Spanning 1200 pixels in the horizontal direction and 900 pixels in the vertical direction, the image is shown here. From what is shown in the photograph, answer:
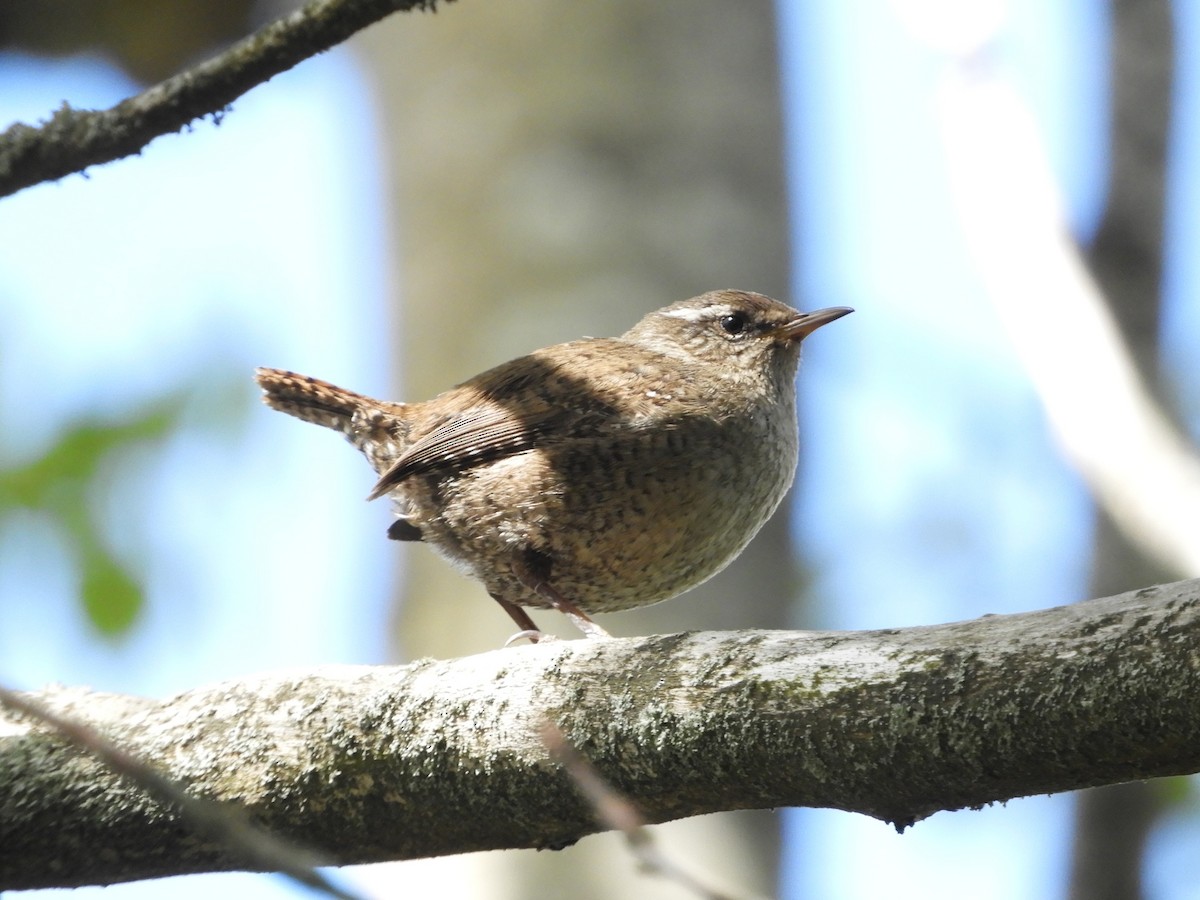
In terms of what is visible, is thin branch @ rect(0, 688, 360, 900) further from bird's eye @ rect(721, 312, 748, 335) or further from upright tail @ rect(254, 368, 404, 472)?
bird's eye @ rect(721, 312, 748, 335)

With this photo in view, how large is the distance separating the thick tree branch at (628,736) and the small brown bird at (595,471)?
1.38 meters

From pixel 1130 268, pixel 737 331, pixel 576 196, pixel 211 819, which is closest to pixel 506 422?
pixel 737 331

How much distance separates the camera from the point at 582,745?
238cm

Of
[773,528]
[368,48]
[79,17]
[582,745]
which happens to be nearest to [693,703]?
[582,745]

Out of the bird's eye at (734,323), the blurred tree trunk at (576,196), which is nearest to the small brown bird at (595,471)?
the bird's eye at (734,323)

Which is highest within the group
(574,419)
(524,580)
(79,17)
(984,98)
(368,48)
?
(79,17)

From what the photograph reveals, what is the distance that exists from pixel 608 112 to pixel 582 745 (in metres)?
4.05

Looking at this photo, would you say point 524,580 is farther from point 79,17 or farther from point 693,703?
point 79,17

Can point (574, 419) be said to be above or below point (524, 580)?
above

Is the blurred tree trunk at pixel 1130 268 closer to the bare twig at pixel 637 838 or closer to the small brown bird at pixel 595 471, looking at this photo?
the small brown bird at pixel 595 471

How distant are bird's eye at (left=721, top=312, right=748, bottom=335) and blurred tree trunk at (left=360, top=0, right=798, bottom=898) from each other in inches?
23.2

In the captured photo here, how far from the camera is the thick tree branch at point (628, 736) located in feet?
6.28

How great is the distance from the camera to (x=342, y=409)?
4.95 metres

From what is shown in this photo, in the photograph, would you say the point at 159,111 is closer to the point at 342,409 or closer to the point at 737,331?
the point at 342,409
